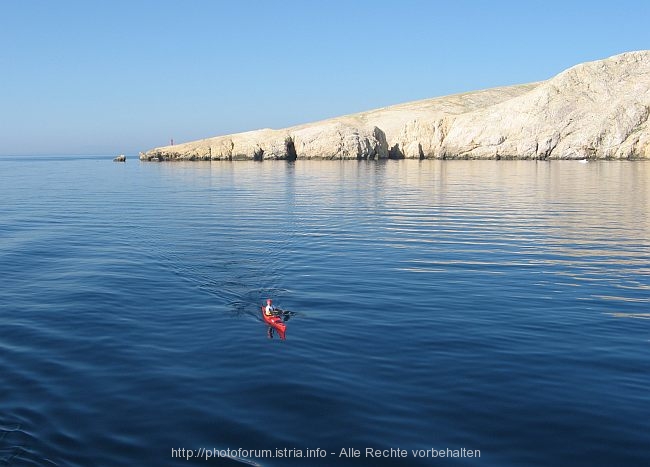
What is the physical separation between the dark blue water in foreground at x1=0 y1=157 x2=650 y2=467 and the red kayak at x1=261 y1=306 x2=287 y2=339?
284 mm

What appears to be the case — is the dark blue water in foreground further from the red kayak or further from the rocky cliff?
the rocky cliff

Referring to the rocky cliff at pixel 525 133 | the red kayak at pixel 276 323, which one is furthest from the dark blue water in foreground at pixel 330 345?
the rocky cliff at pixel 525 133

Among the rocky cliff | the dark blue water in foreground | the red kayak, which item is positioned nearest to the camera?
the dark blue water in foreground

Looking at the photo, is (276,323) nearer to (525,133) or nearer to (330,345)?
(330,345)

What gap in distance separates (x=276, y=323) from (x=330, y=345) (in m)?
2.08

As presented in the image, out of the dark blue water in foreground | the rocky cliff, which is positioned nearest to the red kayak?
the dark blue water in foreground

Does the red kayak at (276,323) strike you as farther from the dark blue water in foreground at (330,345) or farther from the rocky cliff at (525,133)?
the rocky cliff at (525,133)

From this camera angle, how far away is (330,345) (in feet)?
Answer: 48.6

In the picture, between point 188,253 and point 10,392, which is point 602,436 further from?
point 188,253

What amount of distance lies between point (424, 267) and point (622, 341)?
950 centimetres

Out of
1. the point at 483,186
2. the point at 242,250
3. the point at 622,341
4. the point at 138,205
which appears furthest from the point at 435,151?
the point at 622,341

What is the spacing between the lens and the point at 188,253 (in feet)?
89.2

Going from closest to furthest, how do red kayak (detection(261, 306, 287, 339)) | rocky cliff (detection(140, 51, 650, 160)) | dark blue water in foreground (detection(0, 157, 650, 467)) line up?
dark blue water in foreground (detection(0, 157, 650, 467))
red kayak (detection(261, 306, 287, 339))
rocky cliff (detection(140, 51, 650, 160))

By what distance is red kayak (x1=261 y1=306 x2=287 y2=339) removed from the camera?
15.8 metres
